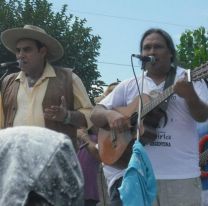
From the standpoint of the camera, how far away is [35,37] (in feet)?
16.2

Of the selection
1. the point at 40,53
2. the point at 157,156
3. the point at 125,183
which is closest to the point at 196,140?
the point at 157,156

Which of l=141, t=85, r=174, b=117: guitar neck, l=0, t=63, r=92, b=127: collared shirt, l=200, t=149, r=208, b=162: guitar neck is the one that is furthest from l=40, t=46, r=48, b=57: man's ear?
l=200, t=149, r=208, b=162: guitar neck

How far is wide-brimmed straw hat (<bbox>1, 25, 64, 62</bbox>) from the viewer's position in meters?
4.93

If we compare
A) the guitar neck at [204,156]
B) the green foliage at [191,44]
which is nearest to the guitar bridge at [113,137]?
the guitar neck at [204,156]

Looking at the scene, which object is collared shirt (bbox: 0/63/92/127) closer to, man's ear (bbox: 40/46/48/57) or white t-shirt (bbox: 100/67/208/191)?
man's ear (bbox: 40/46/48/57)

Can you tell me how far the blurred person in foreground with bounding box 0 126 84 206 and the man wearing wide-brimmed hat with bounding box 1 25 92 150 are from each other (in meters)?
2.60

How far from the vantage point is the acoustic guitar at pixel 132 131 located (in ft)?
13.3

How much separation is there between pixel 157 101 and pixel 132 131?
40 cm

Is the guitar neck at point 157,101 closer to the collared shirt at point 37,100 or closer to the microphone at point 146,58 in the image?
the microphone at point 146,58

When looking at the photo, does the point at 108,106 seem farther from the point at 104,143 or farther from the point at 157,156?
the point at 157,156

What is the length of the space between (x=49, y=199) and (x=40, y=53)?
3096mm

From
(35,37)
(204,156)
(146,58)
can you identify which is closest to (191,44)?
(204,156)

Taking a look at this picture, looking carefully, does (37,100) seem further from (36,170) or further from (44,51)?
(36,170)

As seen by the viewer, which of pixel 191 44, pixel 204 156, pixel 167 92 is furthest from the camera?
pixel 191 44
